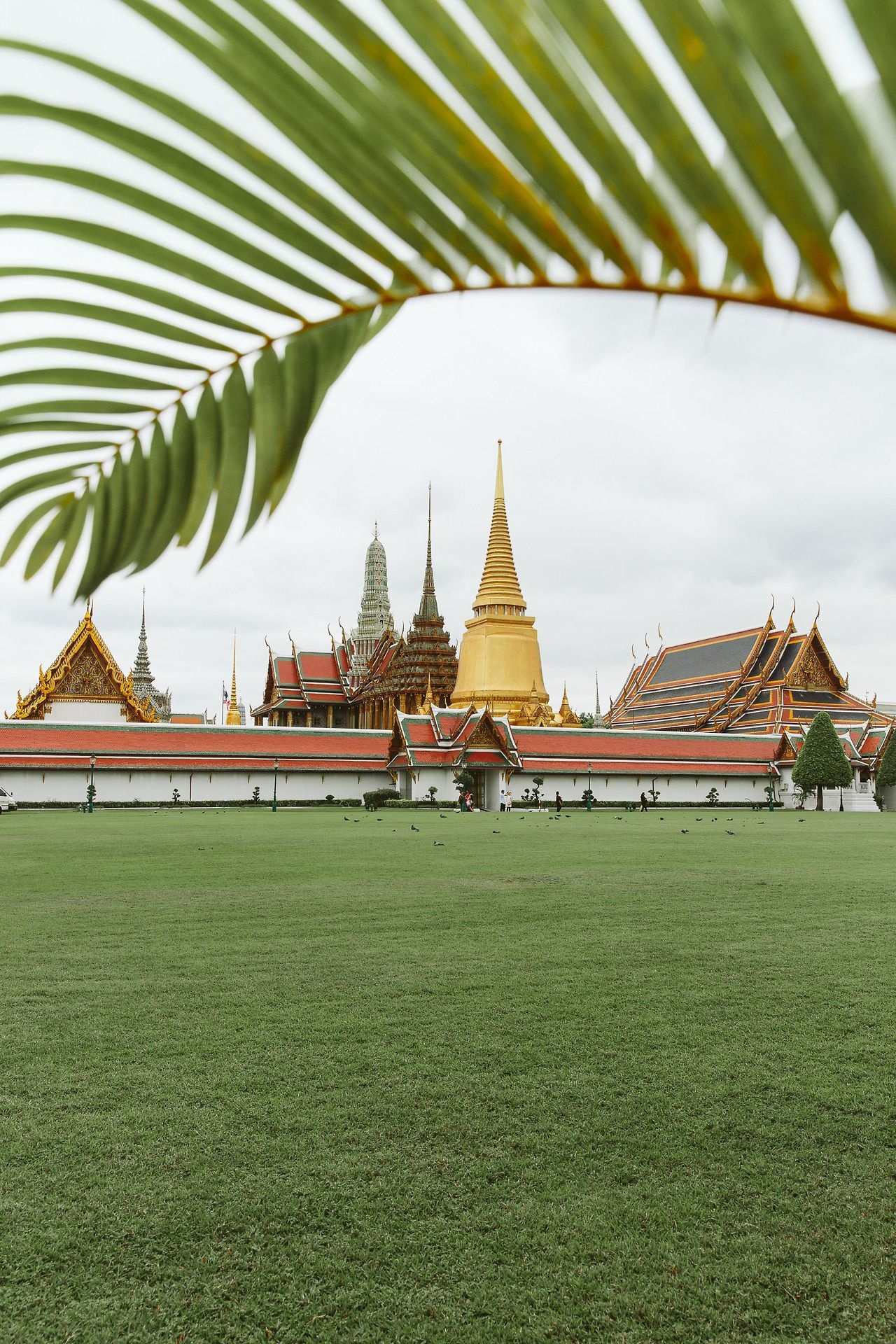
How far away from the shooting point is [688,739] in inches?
1398

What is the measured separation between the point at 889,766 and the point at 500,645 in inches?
648

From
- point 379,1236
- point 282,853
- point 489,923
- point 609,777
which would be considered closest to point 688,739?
point 609,777

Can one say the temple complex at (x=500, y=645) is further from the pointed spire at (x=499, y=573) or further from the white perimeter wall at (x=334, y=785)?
the white perimeter wall at (x=334, y=785)

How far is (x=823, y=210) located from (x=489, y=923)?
26.3ft

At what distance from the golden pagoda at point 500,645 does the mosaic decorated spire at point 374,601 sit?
11915mm

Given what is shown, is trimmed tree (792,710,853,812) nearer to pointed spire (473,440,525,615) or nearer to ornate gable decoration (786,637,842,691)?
ornate gable decoration (786,637,842,691)

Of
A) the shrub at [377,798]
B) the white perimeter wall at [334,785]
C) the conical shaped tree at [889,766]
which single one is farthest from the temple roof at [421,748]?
the shrub at [377,798]

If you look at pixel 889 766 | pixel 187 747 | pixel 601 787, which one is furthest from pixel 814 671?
pixel 187 747

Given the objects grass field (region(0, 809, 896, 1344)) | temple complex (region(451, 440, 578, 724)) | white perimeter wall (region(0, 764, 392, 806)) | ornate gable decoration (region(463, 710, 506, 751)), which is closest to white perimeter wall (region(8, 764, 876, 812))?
white perimeter wall (region(0, 764, 392, 806))

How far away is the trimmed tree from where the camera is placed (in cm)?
3206

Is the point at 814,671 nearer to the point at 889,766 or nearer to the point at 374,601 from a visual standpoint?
the point at 889,766

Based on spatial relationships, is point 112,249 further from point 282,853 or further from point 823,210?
point 282,853

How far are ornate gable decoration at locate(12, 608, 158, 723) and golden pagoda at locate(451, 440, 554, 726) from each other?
14.8 meters

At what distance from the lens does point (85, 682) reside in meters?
30.8
